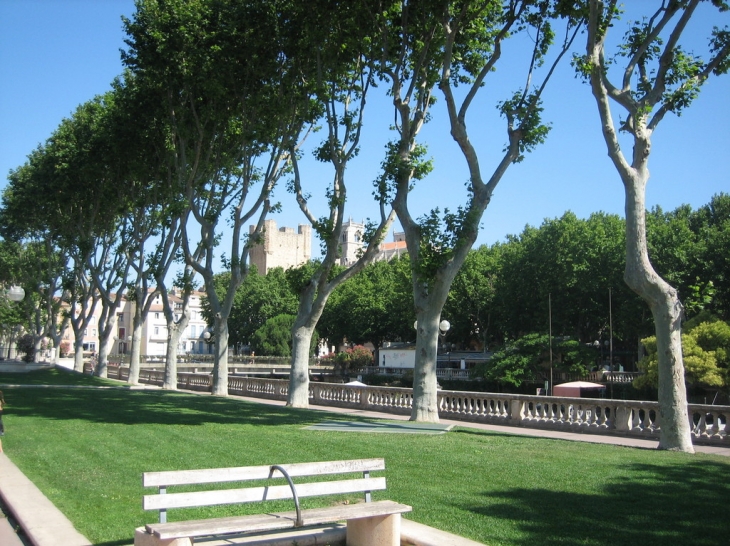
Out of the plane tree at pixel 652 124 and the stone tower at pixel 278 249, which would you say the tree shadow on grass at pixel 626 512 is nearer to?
the plane tree at pixel 652 124

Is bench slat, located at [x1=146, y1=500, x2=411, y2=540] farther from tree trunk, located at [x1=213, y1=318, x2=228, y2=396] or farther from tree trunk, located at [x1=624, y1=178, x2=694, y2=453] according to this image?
tree trunk, located at [x1=213, y1=318, x2=228, y2=396]

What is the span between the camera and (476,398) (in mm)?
22234

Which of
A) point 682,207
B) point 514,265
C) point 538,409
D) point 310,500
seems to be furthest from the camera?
point 514,265

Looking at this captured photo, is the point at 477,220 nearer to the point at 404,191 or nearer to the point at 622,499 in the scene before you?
the point at 404,191

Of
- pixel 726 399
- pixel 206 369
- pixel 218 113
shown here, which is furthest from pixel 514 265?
pixel 218 113

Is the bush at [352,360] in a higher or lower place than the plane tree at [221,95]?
lower

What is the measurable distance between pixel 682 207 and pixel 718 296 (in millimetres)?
12010

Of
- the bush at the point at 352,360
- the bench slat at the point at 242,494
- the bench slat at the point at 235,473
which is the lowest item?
the bush at the point at 352,360

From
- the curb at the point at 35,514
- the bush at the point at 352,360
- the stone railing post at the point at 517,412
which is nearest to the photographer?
the curb at the point at 35,514

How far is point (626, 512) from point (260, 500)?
13.5 feet

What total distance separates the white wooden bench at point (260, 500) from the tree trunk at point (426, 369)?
36.0 ft

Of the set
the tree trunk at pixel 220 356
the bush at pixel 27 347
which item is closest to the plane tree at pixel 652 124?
the tree trunk at pixel 220 356

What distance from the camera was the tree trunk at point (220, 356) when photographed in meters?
28.9

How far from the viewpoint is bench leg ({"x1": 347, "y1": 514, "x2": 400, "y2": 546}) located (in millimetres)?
6434
